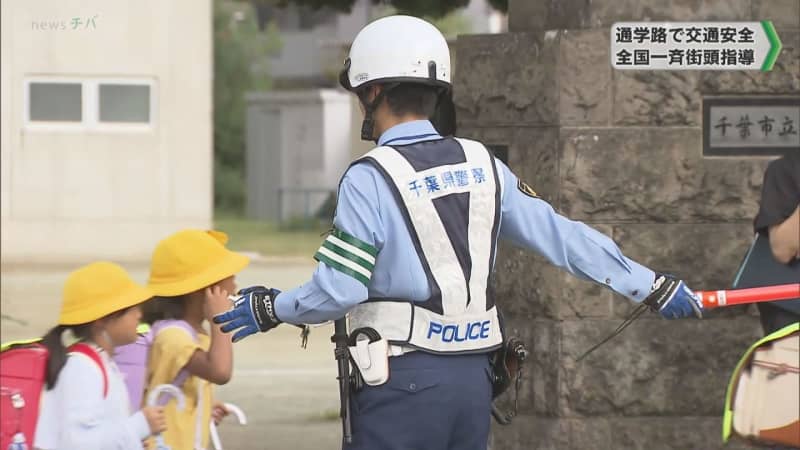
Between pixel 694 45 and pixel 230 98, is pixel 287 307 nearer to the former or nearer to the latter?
pixel 694 45

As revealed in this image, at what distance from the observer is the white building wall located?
→ 22906 millimetres

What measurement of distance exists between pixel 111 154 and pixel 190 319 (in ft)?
61.4

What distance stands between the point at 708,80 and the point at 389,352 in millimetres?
3023

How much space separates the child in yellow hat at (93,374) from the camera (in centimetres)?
469

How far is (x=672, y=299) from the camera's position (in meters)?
4.84

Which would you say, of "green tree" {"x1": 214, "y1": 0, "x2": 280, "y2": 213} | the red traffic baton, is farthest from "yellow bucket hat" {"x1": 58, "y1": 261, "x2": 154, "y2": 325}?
"green tree" {"x1": 214, "y1": 0, "x2": 280, "y2": 213}

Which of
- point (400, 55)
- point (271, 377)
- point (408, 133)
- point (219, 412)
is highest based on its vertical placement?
point (400, 55)

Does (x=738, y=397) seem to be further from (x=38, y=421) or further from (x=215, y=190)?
(x=215, y=190)

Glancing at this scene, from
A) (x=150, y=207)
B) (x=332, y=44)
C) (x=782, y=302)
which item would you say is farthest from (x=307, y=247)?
(x=782, y=302)

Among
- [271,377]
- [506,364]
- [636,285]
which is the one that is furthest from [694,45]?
[271,377]

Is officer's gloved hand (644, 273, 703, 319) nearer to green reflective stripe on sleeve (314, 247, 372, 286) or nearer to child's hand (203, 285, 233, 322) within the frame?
green reflective stripe on sleeve (314, 247, 372, 286)

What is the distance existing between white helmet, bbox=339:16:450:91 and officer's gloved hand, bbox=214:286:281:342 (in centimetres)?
62

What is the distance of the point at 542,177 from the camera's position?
23.4 ft

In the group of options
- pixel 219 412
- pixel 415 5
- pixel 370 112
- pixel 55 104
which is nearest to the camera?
pixel 370 112
